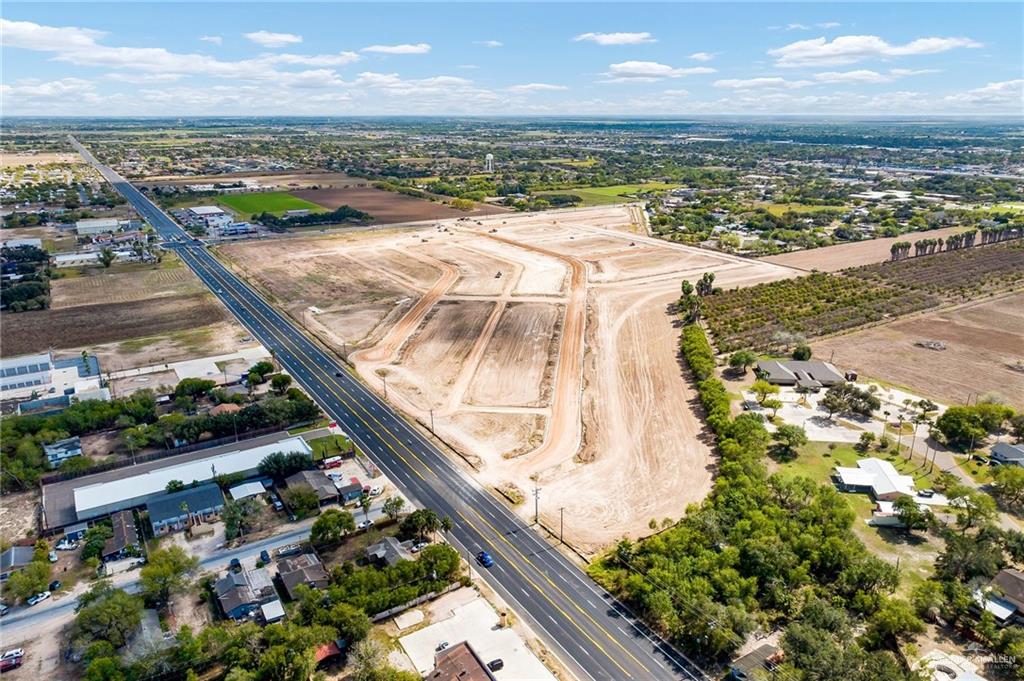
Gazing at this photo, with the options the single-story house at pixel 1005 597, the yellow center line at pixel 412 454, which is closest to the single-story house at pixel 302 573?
the yellow center line at pixel 412 454

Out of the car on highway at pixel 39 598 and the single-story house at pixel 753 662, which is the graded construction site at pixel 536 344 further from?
the car on highway at pixel 39 598

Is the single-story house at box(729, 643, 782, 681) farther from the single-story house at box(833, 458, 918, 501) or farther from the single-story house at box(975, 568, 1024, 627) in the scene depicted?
the single-story house at box(833, 458, 918, 501)

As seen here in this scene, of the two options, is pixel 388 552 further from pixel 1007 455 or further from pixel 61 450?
pixel 1007 455

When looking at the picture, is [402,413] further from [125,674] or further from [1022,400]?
[1022,400]

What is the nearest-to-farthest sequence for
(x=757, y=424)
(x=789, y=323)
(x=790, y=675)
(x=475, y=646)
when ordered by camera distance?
(x=790, y=675) < (x=475, y=646) < (x=757, y=424) < (x=789, y=323)

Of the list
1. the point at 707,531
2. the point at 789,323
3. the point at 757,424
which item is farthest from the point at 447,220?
the point at 707,531

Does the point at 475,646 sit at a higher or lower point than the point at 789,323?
lower
